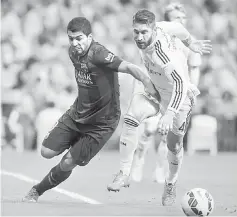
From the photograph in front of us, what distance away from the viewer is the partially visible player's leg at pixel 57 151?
8211 millimetres

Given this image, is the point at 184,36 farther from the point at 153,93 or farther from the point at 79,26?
the point at 79,26

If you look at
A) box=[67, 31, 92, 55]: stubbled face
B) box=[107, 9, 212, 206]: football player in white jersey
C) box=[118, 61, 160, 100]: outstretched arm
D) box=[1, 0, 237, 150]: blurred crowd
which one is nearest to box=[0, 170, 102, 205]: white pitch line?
box=[107, 9, 212, 206]: football player in white jersey

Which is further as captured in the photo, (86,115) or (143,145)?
(143,145)

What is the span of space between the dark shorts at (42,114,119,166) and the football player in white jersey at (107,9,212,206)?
0.29 metres

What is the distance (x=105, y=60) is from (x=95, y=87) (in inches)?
14.8

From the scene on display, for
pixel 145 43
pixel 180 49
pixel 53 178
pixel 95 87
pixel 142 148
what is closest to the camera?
pixel 145 43

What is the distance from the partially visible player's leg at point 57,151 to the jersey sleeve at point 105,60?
0.83 metres

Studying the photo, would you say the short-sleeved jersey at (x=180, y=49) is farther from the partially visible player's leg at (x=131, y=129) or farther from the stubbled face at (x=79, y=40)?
the stubbled face at (x=79, y=40)

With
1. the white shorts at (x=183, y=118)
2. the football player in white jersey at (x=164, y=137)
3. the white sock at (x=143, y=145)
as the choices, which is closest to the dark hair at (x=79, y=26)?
the white shorts at (x=183, y=118)

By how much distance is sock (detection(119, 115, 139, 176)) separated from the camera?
833 cm

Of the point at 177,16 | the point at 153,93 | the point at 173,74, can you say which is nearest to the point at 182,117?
the point at 153,93

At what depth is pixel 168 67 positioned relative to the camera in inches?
316

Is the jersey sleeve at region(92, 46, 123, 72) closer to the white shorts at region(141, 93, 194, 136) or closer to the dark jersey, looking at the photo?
the dark jersey

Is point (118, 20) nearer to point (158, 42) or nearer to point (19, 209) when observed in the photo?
point (158, 42)
